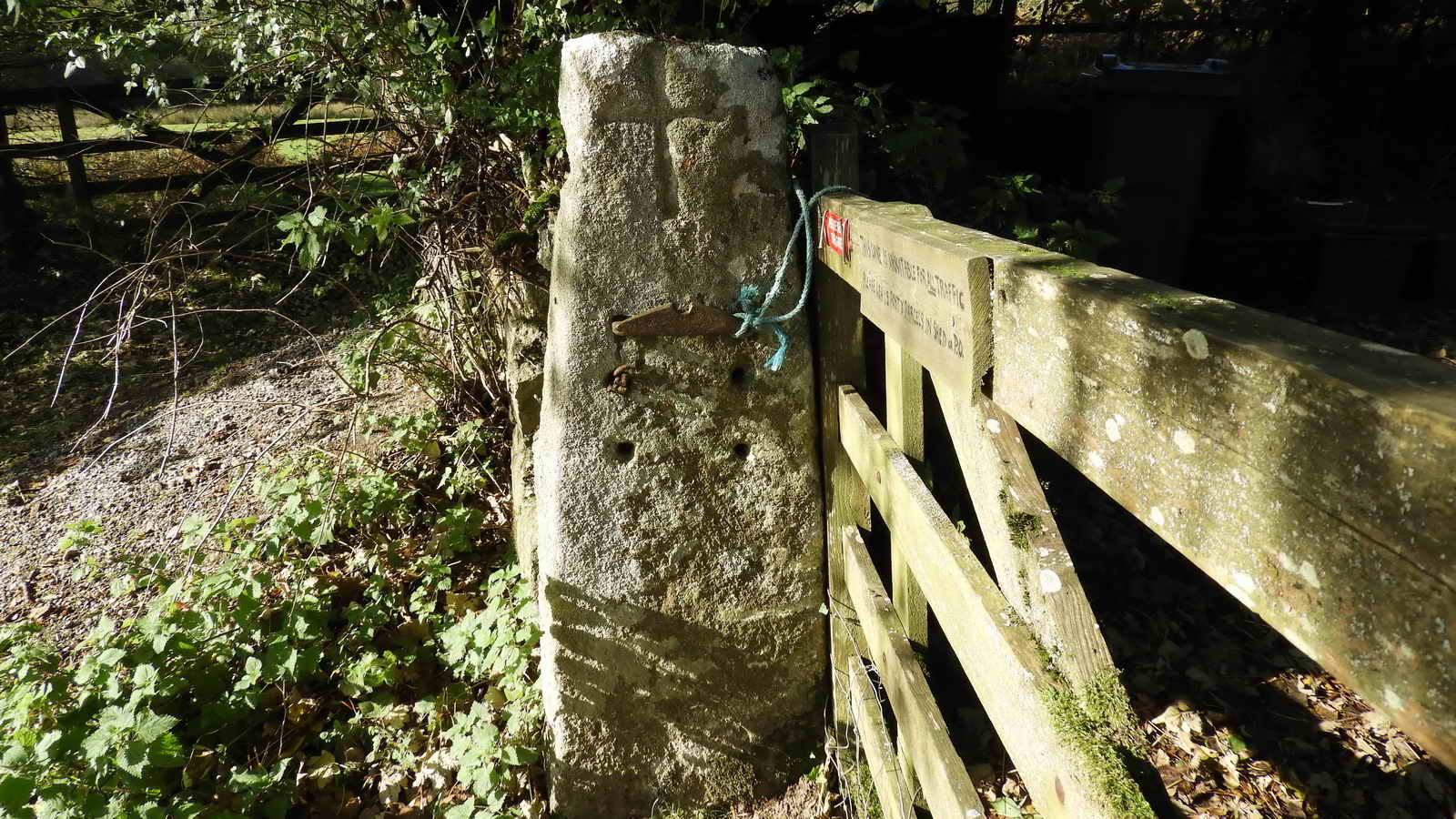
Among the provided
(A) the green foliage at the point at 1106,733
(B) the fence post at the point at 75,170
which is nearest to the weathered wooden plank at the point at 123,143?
(B) the fence post at the point at 75,170

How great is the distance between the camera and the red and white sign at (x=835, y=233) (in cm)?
204

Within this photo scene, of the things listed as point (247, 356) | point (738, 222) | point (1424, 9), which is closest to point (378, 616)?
point (738, 222)

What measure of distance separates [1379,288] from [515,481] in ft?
16.4

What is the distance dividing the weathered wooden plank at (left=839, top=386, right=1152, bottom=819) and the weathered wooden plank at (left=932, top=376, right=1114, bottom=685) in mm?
42

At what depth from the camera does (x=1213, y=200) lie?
4.72 meters

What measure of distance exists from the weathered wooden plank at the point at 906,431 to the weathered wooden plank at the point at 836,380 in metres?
0.26

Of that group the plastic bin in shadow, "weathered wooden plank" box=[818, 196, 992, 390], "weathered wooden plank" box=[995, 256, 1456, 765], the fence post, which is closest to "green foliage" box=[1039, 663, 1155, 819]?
"weathered wooden plank" box=[995, 256, 1456, 765]

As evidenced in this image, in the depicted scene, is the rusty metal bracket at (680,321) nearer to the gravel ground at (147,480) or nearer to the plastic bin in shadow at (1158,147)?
the gravel ground at (147,480)

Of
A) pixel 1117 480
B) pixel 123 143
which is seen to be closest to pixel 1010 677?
pixel 1117 480

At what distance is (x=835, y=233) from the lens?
2.13 meters

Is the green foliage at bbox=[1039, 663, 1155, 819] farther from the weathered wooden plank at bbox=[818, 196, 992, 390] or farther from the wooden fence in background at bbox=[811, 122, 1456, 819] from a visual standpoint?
the weathered wooden plank at bbox=[818, 196, 992, 390]

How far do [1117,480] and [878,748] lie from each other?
4.80 ft

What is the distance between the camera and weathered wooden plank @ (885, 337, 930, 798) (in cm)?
205

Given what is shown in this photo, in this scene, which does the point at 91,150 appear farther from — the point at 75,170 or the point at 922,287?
the point at 922,287
